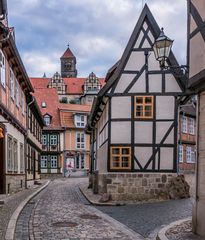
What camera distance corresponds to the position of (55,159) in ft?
190

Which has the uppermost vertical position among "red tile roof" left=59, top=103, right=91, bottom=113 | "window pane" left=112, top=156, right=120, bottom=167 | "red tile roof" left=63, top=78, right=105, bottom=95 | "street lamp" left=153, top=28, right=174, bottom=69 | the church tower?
the church tower

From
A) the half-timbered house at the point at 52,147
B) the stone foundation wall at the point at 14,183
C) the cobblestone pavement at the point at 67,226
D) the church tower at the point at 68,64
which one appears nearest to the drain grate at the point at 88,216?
the cobblestone pavement at the point at 67,226

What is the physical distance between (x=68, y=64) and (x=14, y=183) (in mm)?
85911

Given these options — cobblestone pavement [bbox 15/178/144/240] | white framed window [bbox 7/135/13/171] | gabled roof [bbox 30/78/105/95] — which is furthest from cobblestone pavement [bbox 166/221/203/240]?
gabled roof [bbox 30/78/105/95]

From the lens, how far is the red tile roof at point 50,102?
2337 inches

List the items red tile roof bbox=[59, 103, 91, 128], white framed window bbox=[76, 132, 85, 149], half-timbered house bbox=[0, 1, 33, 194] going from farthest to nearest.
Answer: white framed window bbox=[76, 132, 85, 149] < red tile roof bbox=[59, 103, 91, 128] < half-timbered house bbox=[0, 1, 33, 194]

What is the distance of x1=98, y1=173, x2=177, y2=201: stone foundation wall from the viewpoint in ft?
63.8

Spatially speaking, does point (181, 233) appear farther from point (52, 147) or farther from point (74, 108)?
point (74, 108)

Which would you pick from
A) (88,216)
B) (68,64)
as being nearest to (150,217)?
(88,216)

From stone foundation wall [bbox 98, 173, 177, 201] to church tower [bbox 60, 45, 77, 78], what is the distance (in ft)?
285

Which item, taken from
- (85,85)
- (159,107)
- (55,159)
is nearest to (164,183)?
(159,107)

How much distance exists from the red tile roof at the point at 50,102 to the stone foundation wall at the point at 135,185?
39.2 meters

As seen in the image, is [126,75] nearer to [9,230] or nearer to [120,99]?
[120,99]

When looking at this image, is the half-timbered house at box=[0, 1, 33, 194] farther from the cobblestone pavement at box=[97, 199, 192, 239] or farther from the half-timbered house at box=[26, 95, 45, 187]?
the cobblestone pavement at box=[97, 199, 192, 239]
